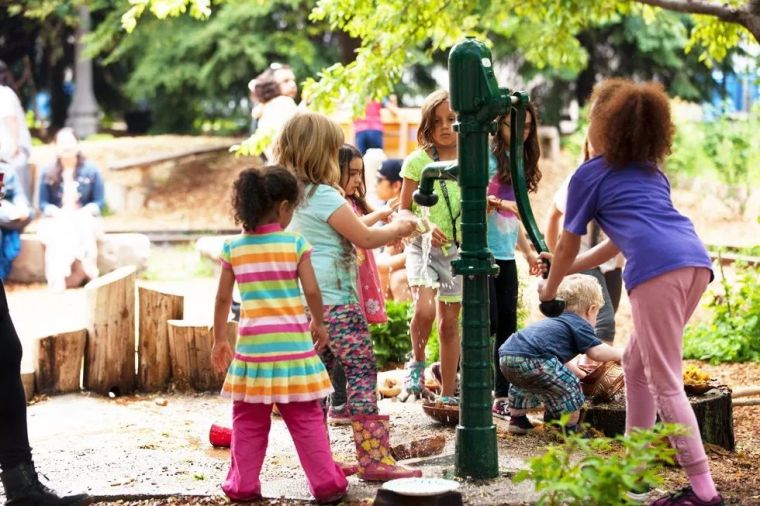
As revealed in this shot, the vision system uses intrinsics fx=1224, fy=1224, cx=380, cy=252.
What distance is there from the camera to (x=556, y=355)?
5.09 m

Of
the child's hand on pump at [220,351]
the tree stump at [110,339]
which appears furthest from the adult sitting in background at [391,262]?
the child's hand on pump at [220,351]

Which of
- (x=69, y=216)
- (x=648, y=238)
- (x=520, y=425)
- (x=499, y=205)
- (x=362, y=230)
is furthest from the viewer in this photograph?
(x=69, y=216)

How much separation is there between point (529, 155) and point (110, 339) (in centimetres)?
254

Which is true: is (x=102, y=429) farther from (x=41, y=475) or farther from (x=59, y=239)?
(x=59, y=239)

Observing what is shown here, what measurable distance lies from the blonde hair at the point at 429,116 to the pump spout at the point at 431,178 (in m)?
0.89

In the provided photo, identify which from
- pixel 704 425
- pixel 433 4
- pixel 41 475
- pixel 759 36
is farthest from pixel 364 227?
pixel 433 4

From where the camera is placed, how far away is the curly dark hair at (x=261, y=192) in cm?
423

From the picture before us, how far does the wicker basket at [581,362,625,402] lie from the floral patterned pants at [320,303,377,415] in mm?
1284

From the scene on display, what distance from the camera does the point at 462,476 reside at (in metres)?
4.36

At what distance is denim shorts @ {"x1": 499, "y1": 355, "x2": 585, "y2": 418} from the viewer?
5.03 m

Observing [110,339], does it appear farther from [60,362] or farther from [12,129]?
[12,129]

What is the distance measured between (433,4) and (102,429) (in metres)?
3.84

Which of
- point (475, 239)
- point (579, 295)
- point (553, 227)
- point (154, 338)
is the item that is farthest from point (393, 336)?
point (475, 239)

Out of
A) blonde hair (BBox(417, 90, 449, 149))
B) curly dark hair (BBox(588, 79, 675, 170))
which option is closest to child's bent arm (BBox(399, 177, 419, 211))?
blonde hair (BBox(417, 90, 449, 149))
